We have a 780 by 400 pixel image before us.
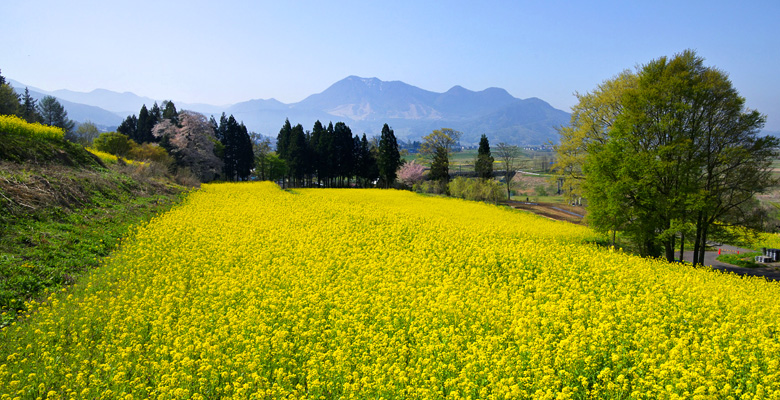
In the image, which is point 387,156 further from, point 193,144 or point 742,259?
point 742,259

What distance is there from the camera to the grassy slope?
348 inches

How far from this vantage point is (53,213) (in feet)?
42.6

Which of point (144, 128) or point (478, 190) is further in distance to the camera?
point (144, 128)

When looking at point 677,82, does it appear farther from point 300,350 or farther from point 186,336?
point 186,336

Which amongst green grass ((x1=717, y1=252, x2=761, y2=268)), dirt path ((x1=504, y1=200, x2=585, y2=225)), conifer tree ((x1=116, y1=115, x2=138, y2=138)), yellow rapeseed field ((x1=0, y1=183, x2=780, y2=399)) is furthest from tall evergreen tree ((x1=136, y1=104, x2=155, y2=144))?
green grass ((x1=717, y1=252, x2=761, y2=268))

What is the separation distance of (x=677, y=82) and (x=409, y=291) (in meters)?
17.6

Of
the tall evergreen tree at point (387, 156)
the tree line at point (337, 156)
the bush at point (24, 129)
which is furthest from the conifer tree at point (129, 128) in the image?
the bush at point (24, 129)

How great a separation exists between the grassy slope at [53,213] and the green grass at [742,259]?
31.8 meters

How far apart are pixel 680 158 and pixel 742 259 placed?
433 inches

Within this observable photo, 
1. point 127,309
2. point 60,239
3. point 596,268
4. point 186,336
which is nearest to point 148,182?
point 60,239

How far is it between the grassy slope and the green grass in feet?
104

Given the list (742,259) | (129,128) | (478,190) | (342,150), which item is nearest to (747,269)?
(742,259)

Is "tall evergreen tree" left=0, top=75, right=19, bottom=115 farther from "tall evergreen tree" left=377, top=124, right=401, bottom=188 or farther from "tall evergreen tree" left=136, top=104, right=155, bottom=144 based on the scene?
"tall evergreen tree" left=377, top=124, right=401, bottom=188

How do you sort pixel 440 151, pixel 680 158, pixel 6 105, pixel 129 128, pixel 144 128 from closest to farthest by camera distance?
1. pixel 680 158
2. pixel 6 105
3. pixel 440 151
4. pixel 144 128
5. pixel 129 128
